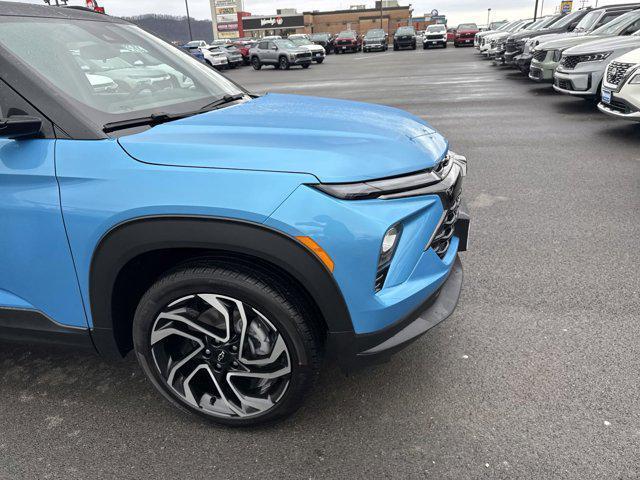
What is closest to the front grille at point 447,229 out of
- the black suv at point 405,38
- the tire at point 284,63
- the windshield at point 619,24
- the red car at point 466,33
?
the windshield at point 619,24

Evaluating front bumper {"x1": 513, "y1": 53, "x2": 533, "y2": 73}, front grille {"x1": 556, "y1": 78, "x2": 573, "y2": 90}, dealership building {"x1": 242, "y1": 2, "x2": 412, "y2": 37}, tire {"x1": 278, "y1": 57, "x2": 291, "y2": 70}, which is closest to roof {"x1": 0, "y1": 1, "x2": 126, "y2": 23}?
front grille {"x1": 556, "y1": 78, "x2": 573, "y2": 90}

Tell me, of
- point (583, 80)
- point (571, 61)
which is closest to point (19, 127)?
point (583, 80)

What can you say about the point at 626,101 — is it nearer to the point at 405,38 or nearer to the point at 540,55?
the point at 540,55

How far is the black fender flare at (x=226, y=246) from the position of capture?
5.98 feet

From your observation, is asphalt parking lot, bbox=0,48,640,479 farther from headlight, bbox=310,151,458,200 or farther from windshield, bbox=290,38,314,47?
windshield, bbox=290,38,314,47

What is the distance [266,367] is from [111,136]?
1.14m

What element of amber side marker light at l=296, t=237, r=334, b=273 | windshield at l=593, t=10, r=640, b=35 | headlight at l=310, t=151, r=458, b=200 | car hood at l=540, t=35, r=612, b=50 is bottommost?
amber side marker light at l=296, t=237, r=334, b=273

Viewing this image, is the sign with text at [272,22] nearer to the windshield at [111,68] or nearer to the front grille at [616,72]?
the front grille at [616,72]

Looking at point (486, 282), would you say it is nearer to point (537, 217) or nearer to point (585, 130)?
→ point (537, 217)

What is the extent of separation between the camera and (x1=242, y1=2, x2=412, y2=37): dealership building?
72500 millimetres

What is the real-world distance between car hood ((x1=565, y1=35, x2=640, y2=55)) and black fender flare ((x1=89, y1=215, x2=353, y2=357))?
29.7ft

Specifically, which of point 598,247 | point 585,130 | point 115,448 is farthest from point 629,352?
→ point 585,130

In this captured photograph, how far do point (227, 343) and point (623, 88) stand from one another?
6.96 m

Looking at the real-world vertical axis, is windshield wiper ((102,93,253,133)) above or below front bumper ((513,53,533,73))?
above
